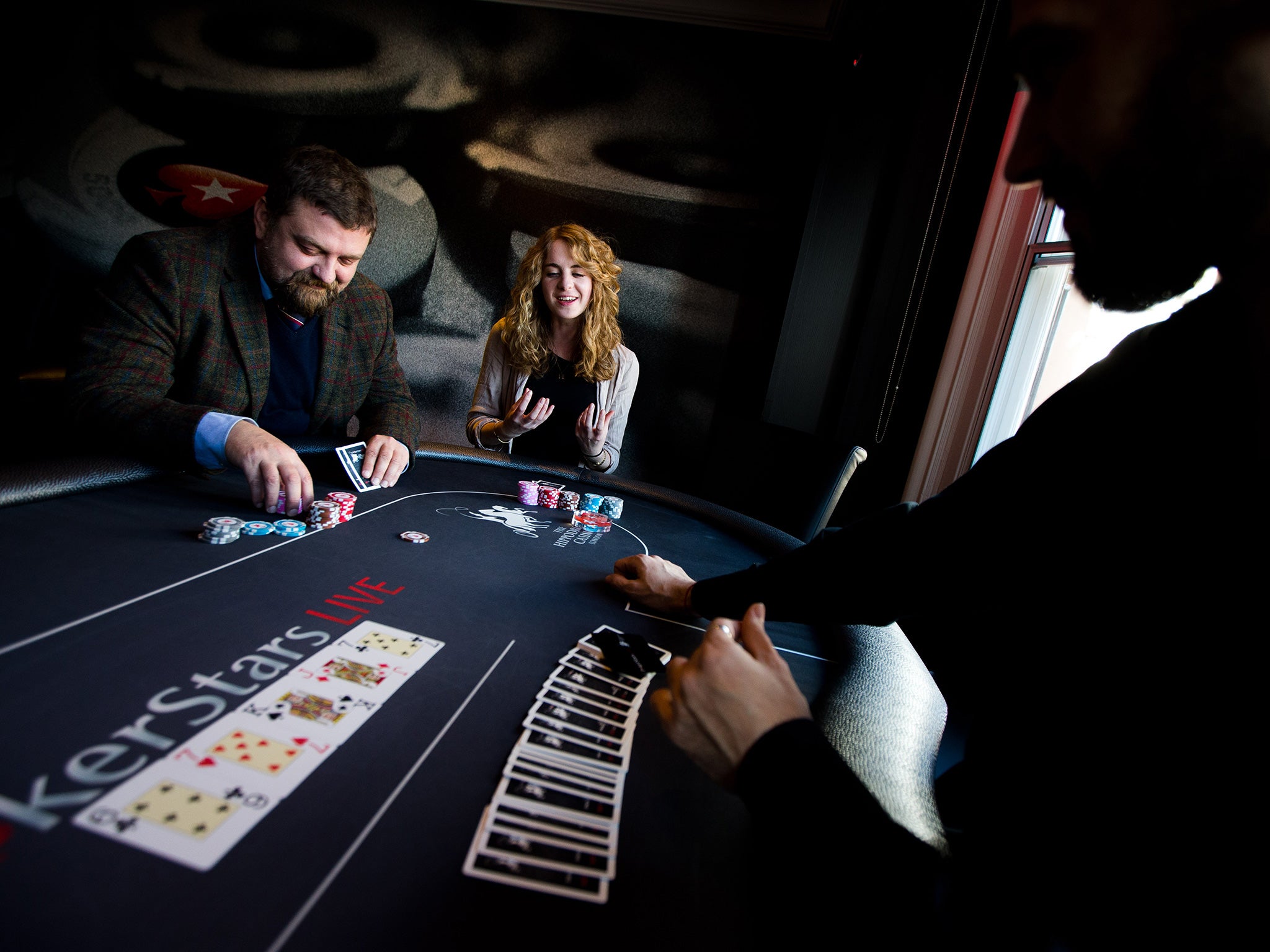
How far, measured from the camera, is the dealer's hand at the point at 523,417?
2.51 metres

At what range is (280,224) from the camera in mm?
1972

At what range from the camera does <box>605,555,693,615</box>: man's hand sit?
134 cm

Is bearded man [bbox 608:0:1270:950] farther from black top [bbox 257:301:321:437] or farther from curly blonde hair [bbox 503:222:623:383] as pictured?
curly blonde hair [bbox 503:222:623:383]

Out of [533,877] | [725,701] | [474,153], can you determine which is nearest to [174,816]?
[533,877]

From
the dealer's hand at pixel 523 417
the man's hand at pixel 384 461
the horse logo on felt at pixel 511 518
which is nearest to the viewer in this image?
the horse logo on felt at pixel 511 518

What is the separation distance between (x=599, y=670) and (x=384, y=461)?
3.72 ft

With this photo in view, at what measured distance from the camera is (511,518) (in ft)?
5.92

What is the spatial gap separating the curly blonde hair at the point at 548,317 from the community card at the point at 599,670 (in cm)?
232

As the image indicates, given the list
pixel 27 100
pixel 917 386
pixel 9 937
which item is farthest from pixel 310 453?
pixel 27 100

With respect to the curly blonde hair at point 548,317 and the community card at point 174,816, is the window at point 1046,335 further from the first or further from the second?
the community card at point 174,816

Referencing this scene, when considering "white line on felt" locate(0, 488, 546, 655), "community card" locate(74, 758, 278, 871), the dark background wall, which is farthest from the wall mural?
"community card" locate(74, 758, 278, 871)

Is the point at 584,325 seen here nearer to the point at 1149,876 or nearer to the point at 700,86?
the point at 700,86

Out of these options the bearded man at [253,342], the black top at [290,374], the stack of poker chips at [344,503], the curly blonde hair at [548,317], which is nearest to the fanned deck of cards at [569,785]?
the stack of poker chips at [344,503]

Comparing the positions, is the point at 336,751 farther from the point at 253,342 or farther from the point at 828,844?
the point at 253,342
